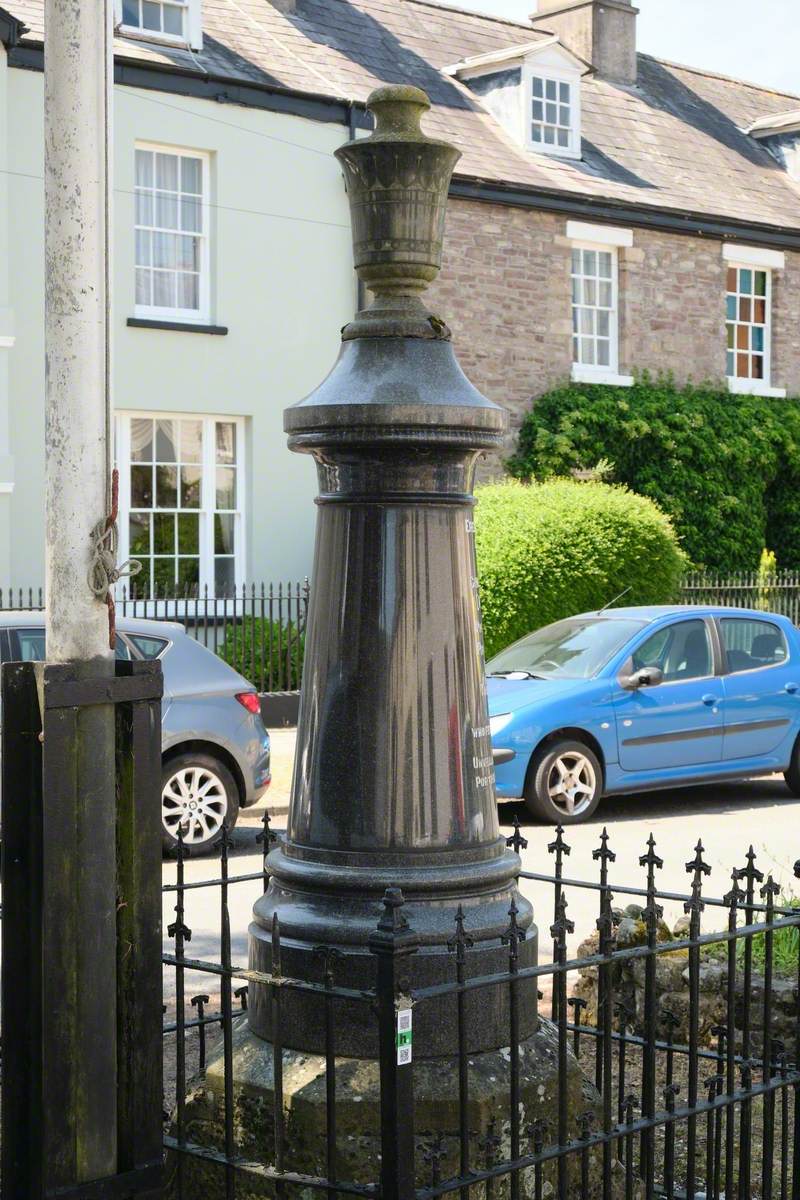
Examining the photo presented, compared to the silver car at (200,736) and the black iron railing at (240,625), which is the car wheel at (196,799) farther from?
the black iron railing at (240,625)

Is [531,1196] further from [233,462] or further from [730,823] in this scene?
[233,462]

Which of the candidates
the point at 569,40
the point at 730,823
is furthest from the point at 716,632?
the point at 569,40

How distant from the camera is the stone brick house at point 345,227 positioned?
61.9 ft

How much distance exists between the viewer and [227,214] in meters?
19.7

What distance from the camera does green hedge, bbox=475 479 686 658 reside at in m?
17.5

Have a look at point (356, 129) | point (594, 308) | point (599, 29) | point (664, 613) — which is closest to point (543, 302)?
point (594, 308)

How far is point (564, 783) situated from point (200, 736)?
9.62ft

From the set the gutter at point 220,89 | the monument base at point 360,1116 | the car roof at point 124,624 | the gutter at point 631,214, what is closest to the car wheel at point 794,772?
the car roof at point 124,624

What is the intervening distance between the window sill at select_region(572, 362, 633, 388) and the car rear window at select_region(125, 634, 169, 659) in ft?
43.6

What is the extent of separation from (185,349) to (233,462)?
61.3 inches

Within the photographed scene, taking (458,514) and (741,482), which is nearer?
(458,514)

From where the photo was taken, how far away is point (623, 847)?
432 inches

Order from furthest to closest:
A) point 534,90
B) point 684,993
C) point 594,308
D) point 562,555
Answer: point 534,90
point 594,308
point 562,555
point 684,993

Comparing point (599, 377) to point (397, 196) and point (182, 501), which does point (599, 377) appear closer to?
point (182, 501)
